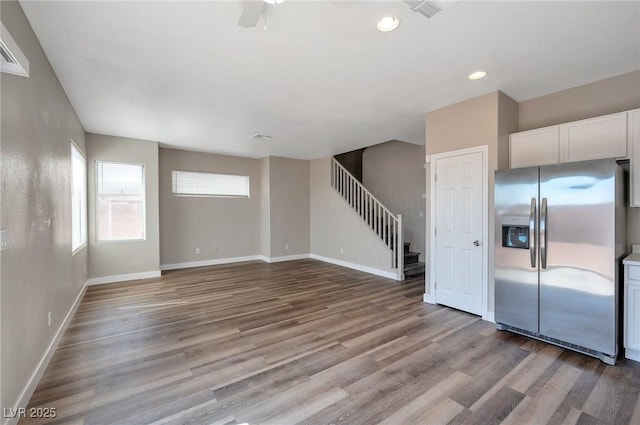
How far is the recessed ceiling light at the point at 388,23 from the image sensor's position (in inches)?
78.3

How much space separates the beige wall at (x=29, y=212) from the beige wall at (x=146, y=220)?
6.73 feet

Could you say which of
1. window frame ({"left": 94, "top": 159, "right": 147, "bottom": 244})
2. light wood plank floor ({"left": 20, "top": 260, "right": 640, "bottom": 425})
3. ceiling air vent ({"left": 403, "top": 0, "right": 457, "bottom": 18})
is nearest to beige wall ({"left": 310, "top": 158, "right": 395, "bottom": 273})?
light wood plank floor ({"left": 20, "top": 260, "right": 640, "bottom": 425})

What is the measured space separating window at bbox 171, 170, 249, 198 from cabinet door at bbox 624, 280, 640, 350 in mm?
6826

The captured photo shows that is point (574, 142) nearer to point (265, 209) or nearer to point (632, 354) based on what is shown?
point (632, 354)

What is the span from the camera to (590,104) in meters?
2.99

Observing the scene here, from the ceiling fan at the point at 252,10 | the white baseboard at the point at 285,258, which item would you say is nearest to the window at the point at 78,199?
the ceiling fan at the point at 252,10

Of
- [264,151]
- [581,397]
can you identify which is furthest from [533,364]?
[264,151]

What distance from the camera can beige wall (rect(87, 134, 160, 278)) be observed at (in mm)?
4879

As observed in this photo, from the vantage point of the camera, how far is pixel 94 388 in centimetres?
208

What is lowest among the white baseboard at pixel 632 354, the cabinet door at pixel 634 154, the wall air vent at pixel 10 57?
the white baseboard at pixel 632 354

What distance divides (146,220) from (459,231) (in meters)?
5.47

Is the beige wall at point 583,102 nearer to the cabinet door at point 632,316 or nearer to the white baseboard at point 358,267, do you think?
the cabinet door at point 632,316

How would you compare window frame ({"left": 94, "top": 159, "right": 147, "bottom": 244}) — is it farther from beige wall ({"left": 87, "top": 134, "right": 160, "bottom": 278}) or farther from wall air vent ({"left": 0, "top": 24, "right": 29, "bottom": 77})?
wall air vent ({"left": 0, "top": 24, "right": 29, "bottom": 77})

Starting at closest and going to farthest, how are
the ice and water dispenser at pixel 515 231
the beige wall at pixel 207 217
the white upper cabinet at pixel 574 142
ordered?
the white upper cabinet at pixel 574 142
the ice and water dispenser at pixel 515 231
the beige wall at pixel 207 217
